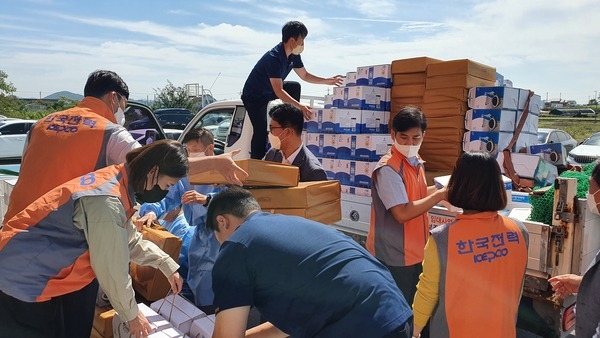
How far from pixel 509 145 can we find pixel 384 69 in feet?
4.12

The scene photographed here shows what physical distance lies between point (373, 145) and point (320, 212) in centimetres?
109

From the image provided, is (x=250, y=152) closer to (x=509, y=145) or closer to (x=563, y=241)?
(x=509, y=145)

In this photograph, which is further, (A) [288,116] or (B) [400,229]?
(A) [288,116]

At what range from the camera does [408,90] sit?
4195 millimetres

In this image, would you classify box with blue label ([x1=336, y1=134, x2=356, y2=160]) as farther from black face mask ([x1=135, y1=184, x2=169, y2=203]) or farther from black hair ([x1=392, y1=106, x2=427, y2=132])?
black face mask ([x1=135, y1=184, x2=169, y2=203])

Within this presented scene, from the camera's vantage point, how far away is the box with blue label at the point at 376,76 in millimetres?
4277

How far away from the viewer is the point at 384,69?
4.27m

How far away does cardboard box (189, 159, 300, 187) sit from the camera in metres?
2.74

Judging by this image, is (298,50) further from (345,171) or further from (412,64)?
(345,171)

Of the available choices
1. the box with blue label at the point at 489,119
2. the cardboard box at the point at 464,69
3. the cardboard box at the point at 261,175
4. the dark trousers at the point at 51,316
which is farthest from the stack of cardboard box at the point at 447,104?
the dark trousers at the point at 51,316

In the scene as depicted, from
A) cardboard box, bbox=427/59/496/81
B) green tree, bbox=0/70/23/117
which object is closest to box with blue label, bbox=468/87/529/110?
cardboard box, bbox=427/59/496/81

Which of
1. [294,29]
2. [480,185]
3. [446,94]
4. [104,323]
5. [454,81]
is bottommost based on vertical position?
[104,323]

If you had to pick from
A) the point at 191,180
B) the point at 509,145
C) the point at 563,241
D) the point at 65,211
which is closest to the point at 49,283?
the point at 65,211

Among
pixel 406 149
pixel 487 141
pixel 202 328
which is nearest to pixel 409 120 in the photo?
pixel 406 149
